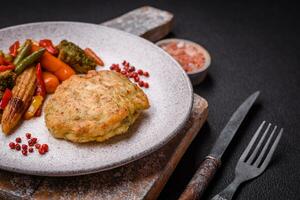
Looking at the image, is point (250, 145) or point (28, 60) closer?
point (250, 145)

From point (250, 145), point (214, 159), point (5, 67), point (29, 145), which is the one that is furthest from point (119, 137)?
point (5, 67)

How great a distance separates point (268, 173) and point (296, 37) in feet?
8.68

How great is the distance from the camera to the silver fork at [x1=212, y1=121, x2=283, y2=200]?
3420 millimetres

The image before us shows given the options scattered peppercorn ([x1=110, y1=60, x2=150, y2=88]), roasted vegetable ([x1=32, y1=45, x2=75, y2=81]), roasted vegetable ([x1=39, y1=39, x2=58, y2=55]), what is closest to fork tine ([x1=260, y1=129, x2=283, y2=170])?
scattered peppercorn ([x1=110, y1=60, x2=150, y2=88])

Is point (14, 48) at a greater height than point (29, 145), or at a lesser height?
greater

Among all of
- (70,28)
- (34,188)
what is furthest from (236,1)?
(34,188)

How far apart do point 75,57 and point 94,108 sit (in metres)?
0.95

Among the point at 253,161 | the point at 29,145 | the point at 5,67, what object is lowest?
the point at 253,161

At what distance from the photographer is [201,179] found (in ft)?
10.7

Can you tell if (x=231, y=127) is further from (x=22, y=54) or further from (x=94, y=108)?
Result: (x=22, y=54)

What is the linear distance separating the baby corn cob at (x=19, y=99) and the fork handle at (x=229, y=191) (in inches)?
66.6

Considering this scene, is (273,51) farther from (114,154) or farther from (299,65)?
(114,154)

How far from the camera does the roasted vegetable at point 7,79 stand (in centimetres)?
362

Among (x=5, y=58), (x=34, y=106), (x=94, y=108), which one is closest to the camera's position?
(x=94, y=108)
